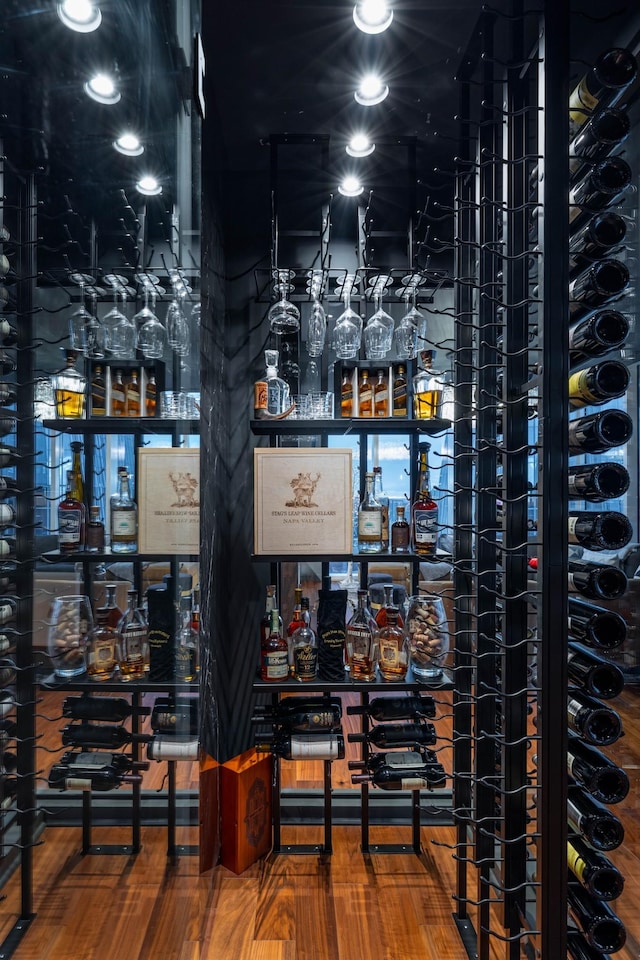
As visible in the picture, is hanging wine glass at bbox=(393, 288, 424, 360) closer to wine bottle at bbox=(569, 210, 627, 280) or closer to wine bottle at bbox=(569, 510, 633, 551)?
wine bottle at bbox=(569, 210, 627, 280)

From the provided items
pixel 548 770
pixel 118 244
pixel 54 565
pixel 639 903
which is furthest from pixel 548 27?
pixel 639 903

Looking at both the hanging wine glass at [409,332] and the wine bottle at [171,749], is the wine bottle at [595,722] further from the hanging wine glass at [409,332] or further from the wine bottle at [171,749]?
the hanging wine glass at [409,332]

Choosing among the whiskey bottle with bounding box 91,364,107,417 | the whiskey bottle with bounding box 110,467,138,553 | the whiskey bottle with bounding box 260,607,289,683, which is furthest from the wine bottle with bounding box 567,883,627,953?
the whiskey bottle with bounding box 91,364,107,417

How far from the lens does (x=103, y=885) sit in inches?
28.6

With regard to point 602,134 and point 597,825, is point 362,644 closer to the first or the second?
point 597,825

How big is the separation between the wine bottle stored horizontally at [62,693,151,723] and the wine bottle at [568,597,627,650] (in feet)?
2.78

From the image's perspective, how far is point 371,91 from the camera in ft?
5.20

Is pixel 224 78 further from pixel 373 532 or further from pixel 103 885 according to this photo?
pixel 103 885

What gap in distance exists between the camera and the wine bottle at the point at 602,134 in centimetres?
99

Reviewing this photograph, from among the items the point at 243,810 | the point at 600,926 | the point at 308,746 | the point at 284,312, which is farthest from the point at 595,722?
the point at 284,312

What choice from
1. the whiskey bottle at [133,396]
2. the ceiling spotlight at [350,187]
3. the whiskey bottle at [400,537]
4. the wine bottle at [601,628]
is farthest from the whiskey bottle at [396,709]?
the ceiling spotlight at [350,187]

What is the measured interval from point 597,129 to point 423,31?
748mm

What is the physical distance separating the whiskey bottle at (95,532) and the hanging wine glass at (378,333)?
1343 millimetres

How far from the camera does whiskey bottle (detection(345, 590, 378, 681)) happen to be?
5.65ft
